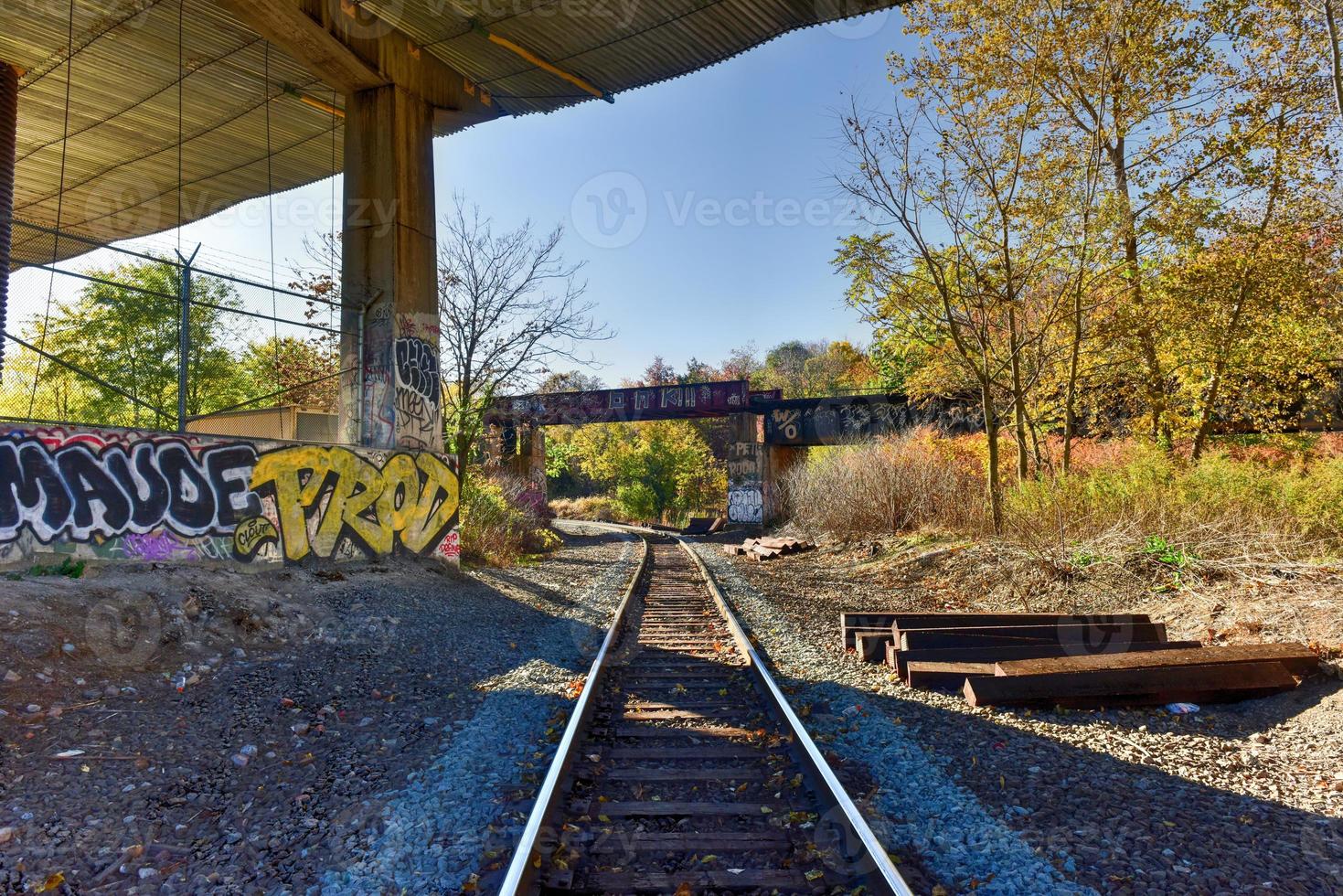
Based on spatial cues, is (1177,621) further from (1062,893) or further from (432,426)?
(432,426)

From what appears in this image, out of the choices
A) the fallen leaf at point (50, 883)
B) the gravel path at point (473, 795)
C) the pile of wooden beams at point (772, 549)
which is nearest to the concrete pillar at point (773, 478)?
the pile of wooden beams at point (772, 549)

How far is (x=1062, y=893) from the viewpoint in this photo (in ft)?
10.5

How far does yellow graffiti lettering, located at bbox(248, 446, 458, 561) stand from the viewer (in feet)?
32.0

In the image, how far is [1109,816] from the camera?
395 centimetres

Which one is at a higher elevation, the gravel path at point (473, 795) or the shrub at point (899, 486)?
the shrub at point (899, 486)

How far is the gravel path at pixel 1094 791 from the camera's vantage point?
340 cm

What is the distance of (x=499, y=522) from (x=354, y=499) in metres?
7.53

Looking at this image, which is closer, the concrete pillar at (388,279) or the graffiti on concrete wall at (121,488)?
the graffiti on concrete wall at (121,488)

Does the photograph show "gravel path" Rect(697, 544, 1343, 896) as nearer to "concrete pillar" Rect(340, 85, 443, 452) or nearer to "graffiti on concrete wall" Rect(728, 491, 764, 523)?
"concrete pillar" Rect(340, 85, 443, 452)

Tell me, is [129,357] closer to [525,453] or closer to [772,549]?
[772,549]

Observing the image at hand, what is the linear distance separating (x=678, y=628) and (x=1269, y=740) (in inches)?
238

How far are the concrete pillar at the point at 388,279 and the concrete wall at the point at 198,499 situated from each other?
2.96 feet

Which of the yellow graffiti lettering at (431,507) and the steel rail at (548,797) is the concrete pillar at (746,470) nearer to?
the yellow graffiti lettering at (431,507)

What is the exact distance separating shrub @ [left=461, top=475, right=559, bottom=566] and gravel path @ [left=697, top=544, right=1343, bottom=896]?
10.4 metres
